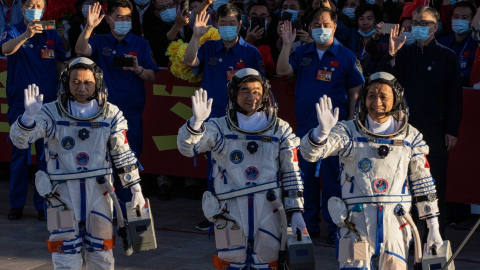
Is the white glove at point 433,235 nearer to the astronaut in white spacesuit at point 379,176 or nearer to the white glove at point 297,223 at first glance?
the astronaut in white spacesuit at point 379,176

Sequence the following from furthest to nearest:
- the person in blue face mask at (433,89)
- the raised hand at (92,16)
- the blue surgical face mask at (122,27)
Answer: the blue surgical face mask at (122,27)
the raised hand at (92,16)
the person in blue face mask at (433,89)

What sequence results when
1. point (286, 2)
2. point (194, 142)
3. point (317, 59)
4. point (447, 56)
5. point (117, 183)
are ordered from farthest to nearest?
point (286, 2)
point (117, 183)
point (317, 59)
point (447, 56)
point (194, 142)

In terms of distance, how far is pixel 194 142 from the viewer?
5977mm

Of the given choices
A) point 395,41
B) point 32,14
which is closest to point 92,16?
point 32,14

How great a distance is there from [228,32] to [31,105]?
2.98m

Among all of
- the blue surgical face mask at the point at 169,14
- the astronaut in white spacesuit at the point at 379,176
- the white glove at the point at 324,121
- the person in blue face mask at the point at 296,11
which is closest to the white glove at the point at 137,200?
the astronaut in white spacesuit at the point at 379,176

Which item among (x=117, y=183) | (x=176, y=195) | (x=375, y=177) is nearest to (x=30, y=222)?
(x=117, y=183)

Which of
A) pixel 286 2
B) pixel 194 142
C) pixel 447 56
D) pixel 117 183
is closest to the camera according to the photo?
pixel 194 142

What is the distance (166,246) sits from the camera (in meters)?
8.44

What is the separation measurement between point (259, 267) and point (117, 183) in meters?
3.54

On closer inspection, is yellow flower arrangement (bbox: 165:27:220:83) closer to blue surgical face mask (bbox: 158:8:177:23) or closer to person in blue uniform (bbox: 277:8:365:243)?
blue surgical face mask (bbox: 158:8:177:23)

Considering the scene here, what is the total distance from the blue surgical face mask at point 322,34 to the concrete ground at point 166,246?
6.74ft

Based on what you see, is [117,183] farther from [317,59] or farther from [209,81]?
[317,59]

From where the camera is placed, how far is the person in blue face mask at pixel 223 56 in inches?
343
